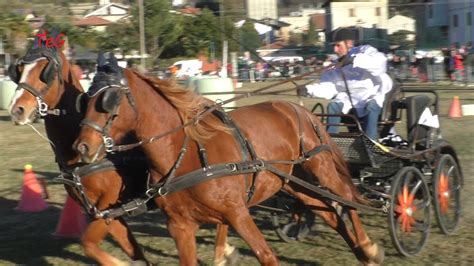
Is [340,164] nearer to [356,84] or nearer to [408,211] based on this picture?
[408,211]

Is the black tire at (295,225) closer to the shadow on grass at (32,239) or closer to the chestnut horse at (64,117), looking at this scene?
the chestnut horse at (64,117)

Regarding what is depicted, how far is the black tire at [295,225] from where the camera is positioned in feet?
20.9

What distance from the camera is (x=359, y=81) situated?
259 inches

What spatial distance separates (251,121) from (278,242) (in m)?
1.82

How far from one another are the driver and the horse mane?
1.83m

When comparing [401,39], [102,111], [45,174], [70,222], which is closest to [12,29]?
[401,39]

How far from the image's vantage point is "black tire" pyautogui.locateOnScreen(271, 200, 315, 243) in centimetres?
636

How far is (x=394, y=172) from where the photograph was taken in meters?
6.36

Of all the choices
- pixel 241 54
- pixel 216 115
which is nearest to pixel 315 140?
pixel 216 115

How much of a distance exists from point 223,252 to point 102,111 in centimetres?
213

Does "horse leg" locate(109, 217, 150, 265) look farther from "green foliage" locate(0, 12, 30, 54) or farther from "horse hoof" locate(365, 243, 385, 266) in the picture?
"green foliage" locate(0, 12, 30, 54)

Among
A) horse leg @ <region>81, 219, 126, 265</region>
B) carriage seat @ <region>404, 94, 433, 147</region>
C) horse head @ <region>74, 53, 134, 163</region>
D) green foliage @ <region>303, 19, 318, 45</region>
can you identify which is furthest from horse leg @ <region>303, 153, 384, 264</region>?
green foliage @ <region>303, 19, 318, 45</region>

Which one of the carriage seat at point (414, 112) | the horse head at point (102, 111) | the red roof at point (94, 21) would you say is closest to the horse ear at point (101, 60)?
the horse head at point (102, 111)

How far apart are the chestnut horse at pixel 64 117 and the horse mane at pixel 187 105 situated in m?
0.82
